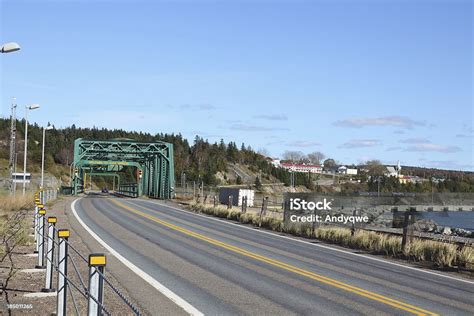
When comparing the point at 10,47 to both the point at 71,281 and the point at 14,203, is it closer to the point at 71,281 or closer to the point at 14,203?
the point at 71,281

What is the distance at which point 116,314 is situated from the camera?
29.1 ft

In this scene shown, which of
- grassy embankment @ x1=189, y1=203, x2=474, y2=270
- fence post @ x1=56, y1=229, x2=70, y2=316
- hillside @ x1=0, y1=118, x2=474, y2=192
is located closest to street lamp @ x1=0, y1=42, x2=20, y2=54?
fence post @ x1=56, y1=229, x2=70, y2=316

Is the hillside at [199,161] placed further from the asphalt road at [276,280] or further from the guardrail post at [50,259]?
the guardrail post at [50,259]

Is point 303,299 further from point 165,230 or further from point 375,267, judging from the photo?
point 165,230

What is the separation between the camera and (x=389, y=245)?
1902 centimetres

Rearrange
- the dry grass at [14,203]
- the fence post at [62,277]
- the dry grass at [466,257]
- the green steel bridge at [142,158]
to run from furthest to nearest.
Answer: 1. the green steel bridge at [142,158]
2. the dry grass at [14,203]
3. the dry grass at [466,257]
4. the fence post at [62,277]

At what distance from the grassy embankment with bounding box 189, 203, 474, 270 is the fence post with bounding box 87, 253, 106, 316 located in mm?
12192

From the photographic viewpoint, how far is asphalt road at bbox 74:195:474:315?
963cm

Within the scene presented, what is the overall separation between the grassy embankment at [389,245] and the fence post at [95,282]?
40.0 feet

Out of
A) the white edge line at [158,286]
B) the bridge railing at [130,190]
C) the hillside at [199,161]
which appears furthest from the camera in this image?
the hillside at [199,161]

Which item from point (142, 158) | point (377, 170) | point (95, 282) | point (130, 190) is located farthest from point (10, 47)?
point (377, 170)

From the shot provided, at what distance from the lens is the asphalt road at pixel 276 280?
963 centimetres

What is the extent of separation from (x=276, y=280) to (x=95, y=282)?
22.3ft

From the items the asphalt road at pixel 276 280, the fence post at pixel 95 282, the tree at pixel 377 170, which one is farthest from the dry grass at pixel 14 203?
the tree at pixel 377 170
